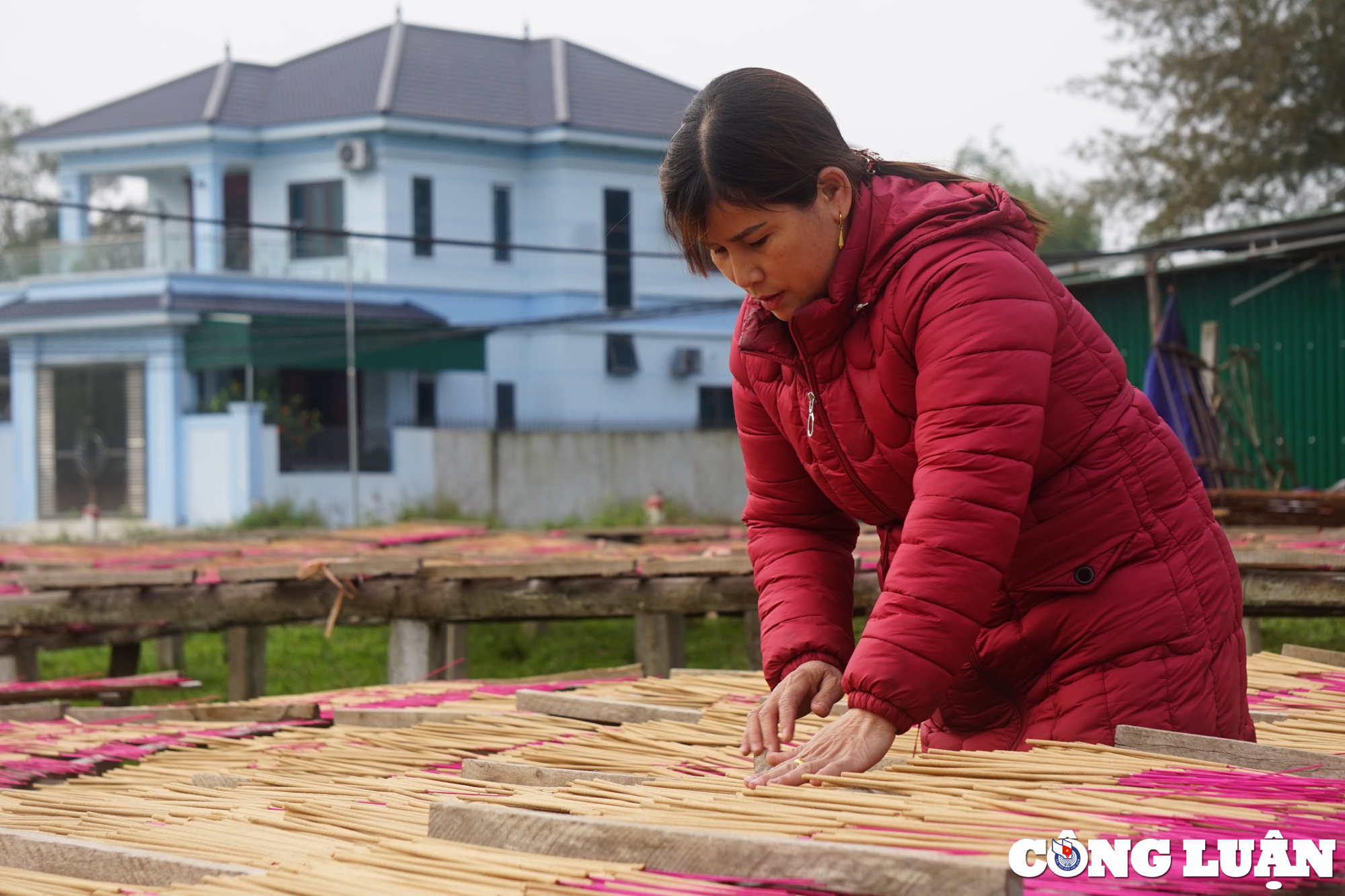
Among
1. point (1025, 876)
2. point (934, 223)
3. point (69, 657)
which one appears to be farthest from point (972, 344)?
point (69, 657)

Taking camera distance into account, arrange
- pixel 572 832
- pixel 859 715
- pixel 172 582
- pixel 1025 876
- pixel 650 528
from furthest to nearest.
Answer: pixel 650 528, pixel 172 582, pixel 859 715, pixel 572 832, pixel 1025 876

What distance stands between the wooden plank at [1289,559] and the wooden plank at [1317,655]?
Answer: 1.59 m

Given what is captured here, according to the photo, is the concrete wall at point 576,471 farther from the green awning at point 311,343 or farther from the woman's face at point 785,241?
the woman's face at point 785,241

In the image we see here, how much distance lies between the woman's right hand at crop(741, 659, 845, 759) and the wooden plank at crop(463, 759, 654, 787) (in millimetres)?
257

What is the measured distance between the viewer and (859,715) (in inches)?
90.1

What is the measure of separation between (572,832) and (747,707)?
5.55ft

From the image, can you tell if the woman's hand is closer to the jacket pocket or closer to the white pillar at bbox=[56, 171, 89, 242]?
the jacket pocket

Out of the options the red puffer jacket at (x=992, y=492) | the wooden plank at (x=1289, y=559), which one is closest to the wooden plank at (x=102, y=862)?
the red puffer jacket at (x=992, y=492)

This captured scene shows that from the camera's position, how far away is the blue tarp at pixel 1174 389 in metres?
12.1

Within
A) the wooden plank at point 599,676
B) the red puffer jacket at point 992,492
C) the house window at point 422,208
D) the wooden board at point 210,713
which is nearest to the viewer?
the red puffer jacket at point 992,492

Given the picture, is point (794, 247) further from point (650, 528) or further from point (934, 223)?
point (650, 528)

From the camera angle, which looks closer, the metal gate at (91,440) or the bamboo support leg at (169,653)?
the bamboo support leg at (169,653)

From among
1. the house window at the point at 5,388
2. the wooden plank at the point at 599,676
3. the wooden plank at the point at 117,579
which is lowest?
the wooden plank at the point at 599,676

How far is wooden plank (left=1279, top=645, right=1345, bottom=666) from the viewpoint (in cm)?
437
